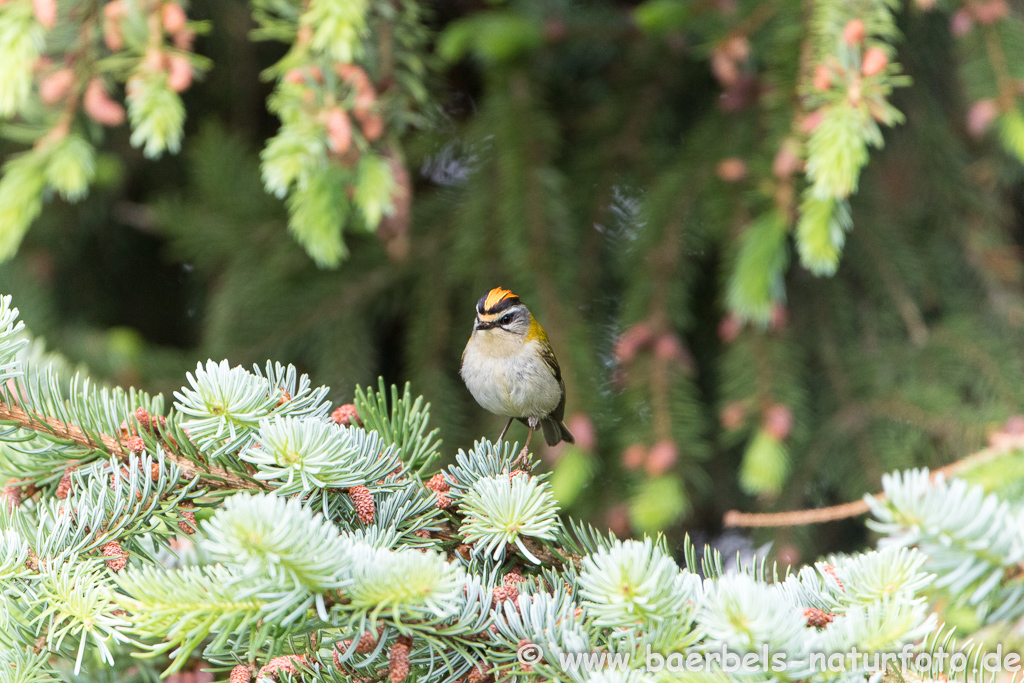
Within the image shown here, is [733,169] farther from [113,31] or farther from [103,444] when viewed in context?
[103,444]

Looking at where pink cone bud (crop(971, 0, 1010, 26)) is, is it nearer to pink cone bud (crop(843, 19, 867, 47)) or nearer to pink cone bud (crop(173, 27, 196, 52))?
pink cone bud (crop(843, 19, 867, 47))

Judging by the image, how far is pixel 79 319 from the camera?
9.41 ft

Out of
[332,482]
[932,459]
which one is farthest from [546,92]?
[332,482]

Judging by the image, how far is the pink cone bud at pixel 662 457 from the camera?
1982 mm

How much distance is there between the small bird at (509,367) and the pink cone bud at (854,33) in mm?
1061

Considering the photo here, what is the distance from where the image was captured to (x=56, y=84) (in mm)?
1615

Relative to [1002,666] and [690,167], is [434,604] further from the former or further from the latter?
[690,167]

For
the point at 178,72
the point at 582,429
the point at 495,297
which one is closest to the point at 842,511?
the point at 582,429

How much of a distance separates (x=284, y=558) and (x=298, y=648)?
374 millimetres

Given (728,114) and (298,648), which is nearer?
(298,648)

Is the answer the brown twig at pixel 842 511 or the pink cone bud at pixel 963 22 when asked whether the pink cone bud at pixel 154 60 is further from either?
the pink cone bud at pixel 963 22

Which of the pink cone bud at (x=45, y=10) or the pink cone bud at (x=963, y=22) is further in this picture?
the pink cone bud at (x=963, y=22)

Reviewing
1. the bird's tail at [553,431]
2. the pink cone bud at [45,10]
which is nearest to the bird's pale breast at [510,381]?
the bird's tail at [553,431]

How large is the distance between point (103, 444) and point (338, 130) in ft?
2.65
